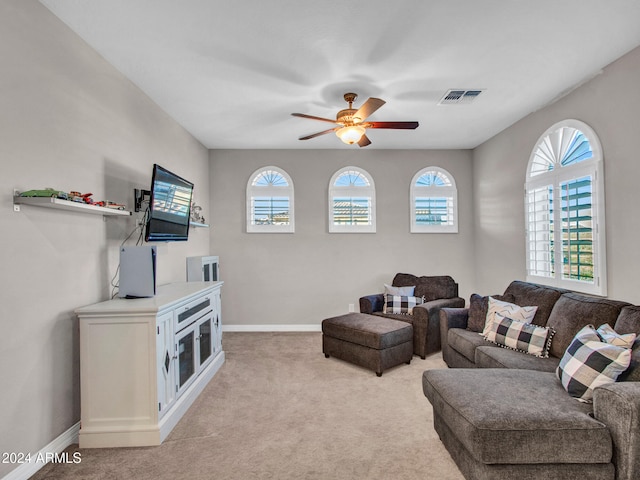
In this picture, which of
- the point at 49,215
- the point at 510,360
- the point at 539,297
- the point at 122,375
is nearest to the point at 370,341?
the point at 510,360

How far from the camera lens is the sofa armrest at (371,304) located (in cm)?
416

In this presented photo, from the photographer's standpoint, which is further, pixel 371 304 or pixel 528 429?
pixel 371 304

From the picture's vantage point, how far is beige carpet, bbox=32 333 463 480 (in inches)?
75.3

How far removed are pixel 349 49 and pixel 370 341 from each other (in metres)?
2.62

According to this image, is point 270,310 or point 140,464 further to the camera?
point 270,310

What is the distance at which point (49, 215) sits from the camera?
2051 mm

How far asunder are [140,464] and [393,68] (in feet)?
11.1

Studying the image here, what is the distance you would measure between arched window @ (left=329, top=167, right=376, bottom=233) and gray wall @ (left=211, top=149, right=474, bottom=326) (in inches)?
→ 3.7

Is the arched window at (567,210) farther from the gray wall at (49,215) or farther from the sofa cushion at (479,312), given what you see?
the gray wall at (49,215)

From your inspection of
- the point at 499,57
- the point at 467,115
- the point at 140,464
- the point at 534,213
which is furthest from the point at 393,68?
the point at 140,464

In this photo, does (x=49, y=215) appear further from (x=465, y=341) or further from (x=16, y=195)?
(x=465, y=341)

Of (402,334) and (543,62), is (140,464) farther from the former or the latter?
(543,62)

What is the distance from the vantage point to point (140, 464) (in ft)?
6.52

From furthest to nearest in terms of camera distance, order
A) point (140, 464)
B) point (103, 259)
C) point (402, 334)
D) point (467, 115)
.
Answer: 1. point (467, 115)
2. point (402, 334)
3. point (103, 259)
4. point (140, 464)
